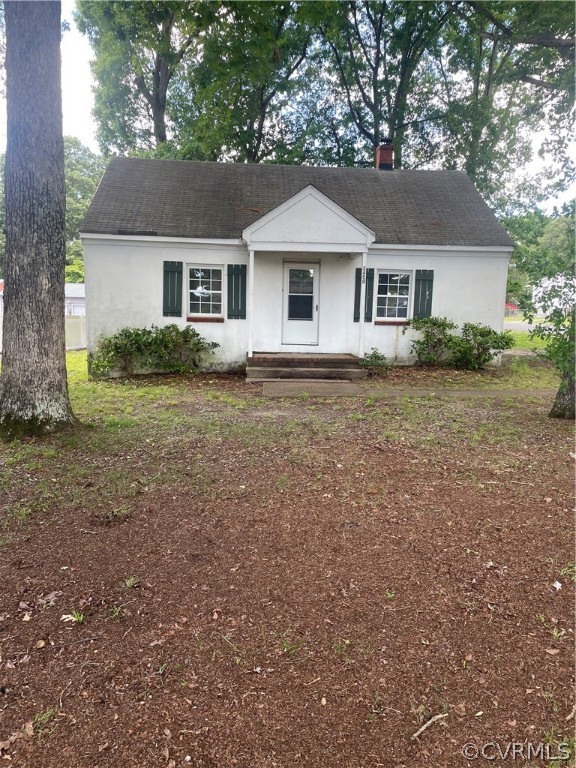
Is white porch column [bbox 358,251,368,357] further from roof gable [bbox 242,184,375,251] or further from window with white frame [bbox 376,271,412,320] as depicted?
window with white frame [bbox 376,271,412,320]

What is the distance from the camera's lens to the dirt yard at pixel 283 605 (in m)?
1.78

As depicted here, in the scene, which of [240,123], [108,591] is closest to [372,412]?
[108,591]

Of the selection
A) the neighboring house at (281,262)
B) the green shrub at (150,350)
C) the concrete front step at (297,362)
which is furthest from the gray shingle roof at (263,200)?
the concrete front step at (297,362)

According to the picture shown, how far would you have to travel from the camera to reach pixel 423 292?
36.7 ft

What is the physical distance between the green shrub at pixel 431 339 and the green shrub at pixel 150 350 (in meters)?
4.75

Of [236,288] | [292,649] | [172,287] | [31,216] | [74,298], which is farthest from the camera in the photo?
[74,298]

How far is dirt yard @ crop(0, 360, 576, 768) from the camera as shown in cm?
178

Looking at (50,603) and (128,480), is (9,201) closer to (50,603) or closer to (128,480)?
(128,480)

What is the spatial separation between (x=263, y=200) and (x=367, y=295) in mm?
3662

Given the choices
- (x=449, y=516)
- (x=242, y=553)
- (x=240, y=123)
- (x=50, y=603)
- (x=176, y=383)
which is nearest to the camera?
(x=50, y=603)

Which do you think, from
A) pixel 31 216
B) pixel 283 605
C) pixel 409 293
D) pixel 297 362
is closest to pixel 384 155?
pixel 409 293

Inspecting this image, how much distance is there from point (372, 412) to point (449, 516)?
11.2ft

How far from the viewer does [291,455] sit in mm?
4875

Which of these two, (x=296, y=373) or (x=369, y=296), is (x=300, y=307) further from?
(x=296, y=373)
